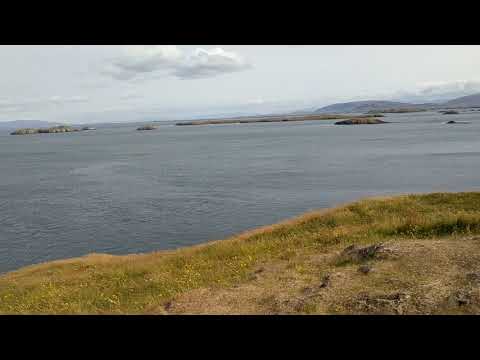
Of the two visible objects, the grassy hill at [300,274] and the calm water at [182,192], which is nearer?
the grassy hill at [300,274]

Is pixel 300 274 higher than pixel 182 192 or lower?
higher

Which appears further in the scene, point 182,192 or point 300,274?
point 182,192

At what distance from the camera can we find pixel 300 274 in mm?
15914

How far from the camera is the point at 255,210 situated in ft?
136

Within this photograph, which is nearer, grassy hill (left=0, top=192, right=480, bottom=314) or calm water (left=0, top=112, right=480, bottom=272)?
grassy hill (left=0, top=192, right=480, bottom=314)

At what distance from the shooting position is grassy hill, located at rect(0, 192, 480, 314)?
12.5 meters

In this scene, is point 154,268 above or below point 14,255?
above

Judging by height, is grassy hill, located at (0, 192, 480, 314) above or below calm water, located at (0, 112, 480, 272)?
above

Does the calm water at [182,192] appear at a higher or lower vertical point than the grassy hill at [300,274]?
lower

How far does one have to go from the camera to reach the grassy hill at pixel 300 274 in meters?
12.5
